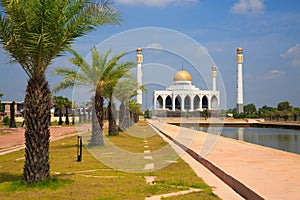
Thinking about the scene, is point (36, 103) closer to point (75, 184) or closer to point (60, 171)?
point (75, 184)

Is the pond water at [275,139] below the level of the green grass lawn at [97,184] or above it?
below

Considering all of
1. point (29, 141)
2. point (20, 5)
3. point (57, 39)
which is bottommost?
point (29, 141)

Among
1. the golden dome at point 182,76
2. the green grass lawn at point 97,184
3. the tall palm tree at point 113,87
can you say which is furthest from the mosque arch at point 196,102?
the green grass lawn at point 97,184

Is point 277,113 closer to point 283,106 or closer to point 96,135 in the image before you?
point 283,106

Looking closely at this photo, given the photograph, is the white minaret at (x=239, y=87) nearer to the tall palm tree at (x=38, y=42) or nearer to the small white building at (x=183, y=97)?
the small white building at (x=183, y=97)

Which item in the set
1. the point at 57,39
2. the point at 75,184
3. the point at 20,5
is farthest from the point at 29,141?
the point at 20,5

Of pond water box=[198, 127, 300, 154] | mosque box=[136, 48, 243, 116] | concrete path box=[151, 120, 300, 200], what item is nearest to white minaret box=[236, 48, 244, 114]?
mosque box=[136, 48, 243, 116]

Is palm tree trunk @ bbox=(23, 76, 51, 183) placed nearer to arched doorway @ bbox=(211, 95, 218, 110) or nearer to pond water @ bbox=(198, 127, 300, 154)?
pond water @ bbox=(198, 127, 300, 154)

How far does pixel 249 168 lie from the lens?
10.1m

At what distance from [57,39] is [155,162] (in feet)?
18.3

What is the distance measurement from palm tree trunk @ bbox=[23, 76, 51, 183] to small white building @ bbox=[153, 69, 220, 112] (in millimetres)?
85900

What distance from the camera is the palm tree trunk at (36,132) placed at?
8.01 meters

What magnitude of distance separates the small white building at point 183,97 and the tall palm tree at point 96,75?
7538 cm

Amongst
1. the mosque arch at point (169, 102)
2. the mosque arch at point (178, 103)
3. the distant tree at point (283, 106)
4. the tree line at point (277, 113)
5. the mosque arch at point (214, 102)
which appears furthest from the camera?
the mosque arch at point (214, 102)
